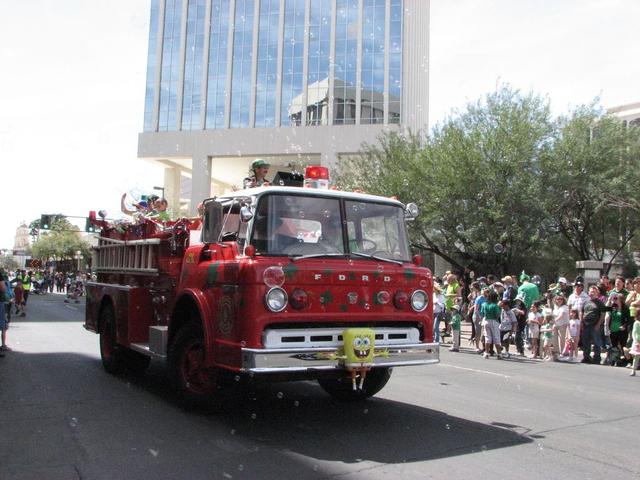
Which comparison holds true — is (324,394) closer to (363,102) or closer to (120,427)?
(120,427)

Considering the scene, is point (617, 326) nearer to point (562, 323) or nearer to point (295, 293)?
point (562, 323)

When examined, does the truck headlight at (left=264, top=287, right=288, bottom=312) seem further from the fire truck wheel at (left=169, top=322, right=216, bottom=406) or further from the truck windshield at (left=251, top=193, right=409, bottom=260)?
the fire truck wheel at (left=169, top=322, right=216, bottom=406)

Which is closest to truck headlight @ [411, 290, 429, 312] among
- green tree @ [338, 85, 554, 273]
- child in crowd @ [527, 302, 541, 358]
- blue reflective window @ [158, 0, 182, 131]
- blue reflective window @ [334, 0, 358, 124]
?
child in crowd @ [527, 302, 541, 358]

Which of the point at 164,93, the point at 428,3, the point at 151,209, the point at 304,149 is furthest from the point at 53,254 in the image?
the point at 151,209

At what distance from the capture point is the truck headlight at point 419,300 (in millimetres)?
6391

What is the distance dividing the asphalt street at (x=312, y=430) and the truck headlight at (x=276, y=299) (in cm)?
124

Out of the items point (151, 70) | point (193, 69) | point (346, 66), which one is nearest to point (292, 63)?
point (346, 66)

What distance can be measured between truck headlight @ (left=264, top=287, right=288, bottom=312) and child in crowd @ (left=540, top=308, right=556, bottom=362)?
1020 cm

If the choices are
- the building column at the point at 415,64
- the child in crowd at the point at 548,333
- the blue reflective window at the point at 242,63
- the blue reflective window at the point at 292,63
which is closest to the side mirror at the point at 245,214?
the child in crowd at the point at 548,333

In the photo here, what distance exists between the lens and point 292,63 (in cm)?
5931

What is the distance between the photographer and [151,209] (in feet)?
29.5

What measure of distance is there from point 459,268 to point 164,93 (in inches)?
1624

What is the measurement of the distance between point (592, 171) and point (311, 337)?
81.8ft

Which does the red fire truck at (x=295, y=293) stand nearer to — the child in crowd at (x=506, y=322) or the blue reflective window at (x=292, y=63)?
the child in crowd at (x=506, y=322)
